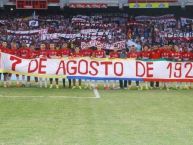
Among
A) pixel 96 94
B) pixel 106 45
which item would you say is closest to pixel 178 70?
pixel 96 94

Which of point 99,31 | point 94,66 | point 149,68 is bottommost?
point 149,68

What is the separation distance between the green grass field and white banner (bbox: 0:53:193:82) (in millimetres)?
2006

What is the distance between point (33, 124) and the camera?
11352 mm

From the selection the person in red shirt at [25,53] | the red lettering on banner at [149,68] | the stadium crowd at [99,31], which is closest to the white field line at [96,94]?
the red lettering on banner at [149,68]

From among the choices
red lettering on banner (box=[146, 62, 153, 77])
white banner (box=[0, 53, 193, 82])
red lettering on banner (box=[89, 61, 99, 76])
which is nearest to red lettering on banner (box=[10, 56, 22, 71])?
white banner (box=[0, 53, 193, 82])

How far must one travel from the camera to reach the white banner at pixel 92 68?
20766mm

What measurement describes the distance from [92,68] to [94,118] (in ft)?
28.6

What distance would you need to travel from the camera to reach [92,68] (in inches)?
824

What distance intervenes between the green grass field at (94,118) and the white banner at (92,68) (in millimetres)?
2006

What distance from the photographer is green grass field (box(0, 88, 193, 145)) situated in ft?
31.9

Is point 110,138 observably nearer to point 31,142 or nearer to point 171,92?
point 31,142

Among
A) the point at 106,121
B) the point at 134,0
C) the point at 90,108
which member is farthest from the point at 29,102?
the point at 134,0

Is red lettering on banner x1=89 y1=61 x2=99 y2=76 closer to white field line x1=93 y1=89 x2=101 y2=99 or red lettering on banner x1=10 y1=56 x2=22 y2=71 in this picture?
white field line x1=93 y1=89 x2=101 y2=99

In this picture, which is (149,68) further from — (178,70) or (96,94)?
(96,94)
